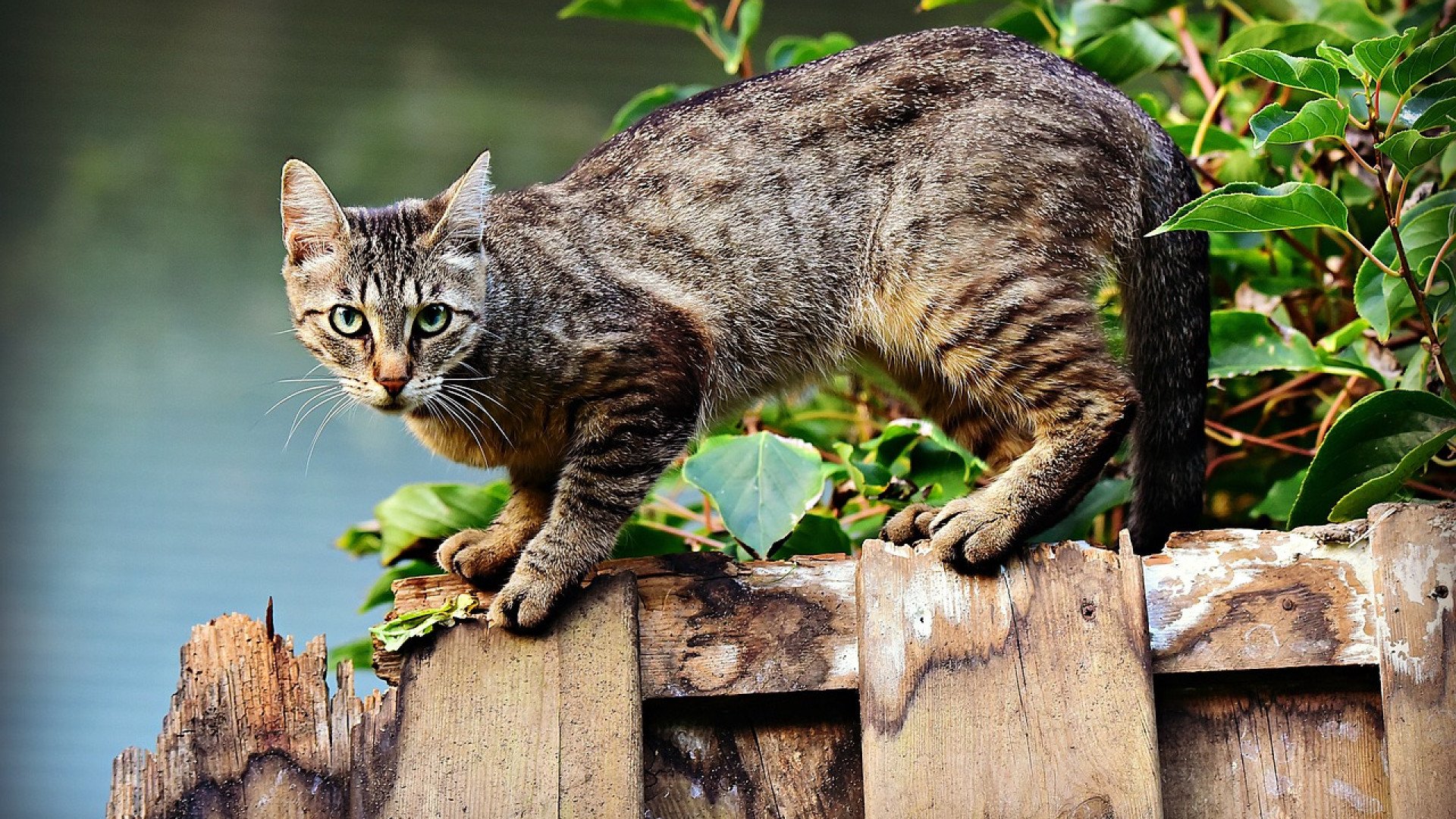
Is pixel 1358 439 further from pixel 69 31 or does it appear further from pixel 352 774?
pixel 69 31

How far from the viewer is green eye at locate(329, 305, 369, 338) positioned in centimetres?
249

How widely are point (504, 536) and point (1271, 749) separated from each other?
56.2 inches

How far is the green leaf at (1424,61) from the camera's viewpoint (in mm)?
1952

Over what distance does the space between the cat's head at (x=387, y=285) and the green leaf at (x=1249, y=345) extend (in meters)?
1.56

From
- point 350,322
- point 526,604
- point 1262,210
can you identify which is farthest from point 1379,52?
point 350,322

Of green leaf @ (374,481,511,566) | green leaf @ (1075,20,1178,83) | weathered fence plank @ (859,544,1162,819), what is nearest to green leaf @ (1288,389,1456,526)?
weathered fence plank @ (859,544,1162,819)

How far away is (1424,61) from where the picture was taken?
6.48ft

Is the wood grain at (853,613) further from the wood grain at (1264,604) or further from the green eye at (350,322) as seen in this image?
the green eye at (350,322)

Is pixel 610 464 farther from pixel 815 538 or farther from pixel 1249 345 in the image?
pixel 1249 345

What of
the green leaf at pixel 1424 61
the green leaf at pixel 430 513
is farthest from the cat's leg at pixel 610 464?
the green leaf at pixel 1424 61

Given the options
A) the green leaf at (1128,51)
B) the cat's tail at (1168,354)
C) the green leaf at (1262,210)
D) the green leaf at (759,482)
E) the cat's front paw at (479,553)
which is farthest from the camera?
the green leaf at (1128,51)

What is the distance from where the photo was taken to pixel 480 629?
A: 2066mm

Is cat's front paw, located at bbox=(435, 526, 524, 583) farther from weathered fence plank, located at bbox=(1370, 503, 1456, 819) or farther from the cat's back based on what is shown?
weathered fence plank, located at bbox=(1370, 503, 1456, 819)

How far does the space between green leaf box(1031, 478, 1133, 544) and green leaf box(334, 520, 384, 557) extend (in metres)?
1.68
